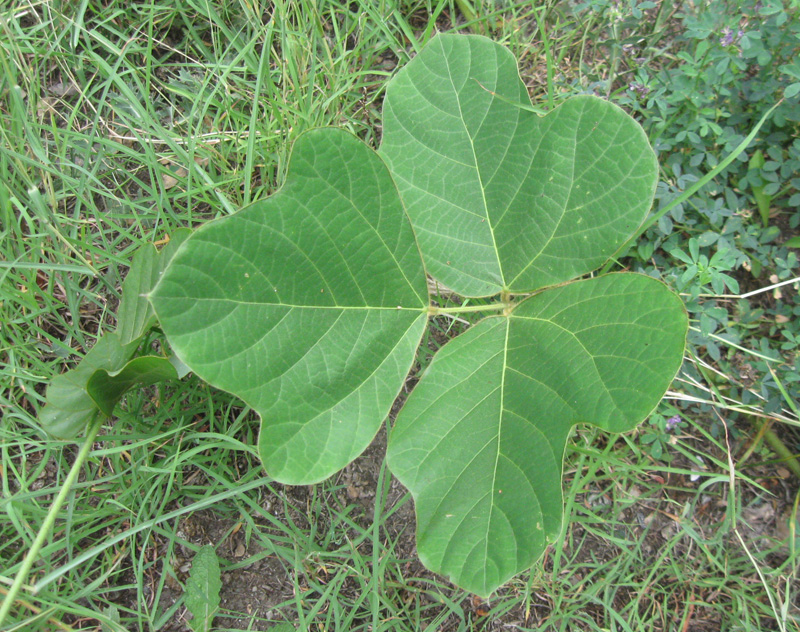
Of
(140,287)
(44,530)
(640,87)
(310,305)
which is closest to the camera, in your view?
(310,305)

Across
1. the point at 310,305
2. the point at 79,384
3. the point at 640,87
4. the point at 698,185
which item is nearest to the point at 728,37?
the point at 640,87

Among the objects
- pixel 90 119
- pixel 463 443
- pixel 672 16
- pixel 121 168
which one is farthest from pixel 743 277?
pixel 90 119

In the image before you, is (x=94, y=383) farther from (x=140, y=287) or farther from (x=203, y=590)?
(x=203, y=590)

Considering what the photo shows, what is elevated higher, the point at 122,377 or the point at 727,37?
the point at 727,37

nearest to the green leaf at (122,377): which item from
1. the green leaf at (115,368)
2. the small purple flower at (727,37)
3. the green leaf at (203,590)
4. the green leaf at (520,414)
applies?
the green leaf at (115,368)

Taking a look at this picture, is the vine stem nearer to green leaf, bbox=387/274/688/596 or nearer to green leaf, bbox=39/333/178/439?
green leaf, bbox=39/333/178/439

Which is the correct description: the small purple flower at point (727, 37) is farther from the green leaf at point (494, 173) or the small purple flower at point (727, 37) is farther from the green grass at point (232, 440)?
the green leaf at point (494, 173)

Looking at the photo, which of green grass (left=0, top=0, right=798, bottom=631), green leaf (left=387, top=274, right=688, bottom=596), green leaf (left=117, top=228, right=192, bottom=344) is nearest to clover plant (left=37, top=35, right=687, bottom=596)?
green leaf (left=387, top=274, right=688, bottom=596)
